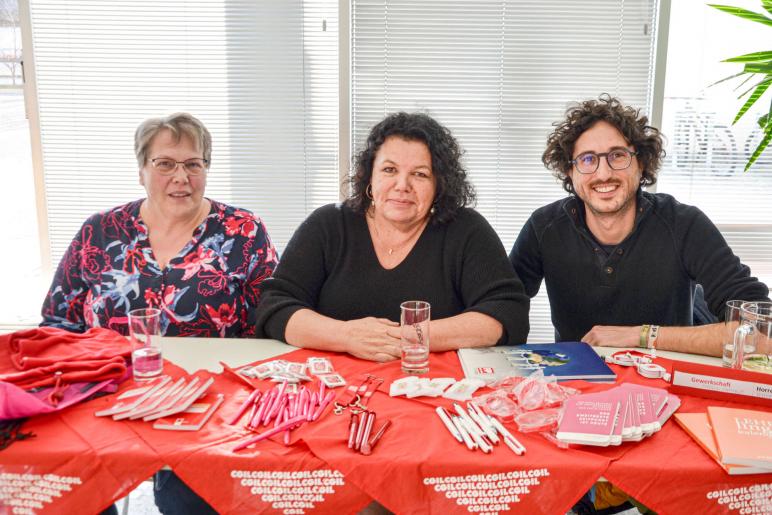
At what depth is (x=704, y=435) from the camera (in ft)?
4.05

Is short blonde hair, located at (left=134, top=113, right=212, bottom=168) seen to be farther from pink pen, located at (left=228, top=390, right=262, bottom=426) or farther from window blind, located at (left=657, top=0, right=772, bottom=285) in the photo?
window blind, located at (left=657, top=0, right=772, bottom=285)

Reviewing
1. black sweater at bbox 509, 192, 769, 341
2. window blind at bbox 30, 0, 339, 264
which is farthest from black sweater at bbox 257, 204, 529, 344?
window blind at bbox 30, 0, 339, 264

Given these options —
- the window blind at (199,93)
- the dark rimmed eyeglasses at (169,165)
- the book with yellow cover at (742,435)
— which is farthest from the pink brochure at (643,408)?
the window blind at (199,93)

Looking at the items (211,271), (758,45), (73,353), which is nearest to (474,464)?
(73,353)

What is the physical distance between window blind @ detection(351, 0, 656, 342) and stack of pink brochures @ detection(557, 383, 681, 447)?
1.95 m

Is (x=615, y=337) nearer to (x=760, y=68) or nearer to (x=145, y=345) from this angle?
(x=760, y=68)

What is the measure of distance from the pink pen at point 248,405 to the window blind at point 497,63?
6.56 feet

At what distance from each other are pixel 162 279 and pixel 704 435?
1627 millimetres

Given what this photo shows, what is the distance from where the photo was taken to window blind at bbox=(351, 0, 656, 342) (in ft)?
10.0

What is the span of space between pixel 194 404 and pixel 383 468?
463 mm

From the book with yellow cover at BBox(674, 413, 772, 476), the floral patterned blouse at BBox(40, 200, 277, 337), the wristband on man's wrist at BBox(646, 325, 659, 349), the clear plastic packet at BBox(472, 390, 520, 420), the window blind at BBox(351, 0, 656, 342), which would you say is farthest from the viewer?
the window blind at BBox(351, 0, 656, 342)

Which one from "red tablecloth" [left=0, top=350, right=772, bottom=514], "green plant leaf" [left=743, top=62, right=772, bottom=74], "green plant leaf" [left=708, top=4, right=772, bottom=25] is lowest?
"red tablecloth" [left=0, top=350, right=772, bottom=514]

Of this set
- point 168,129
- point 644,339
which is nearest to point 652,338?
point 644,339

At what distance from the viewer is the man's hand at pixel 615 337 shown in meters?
1.88
